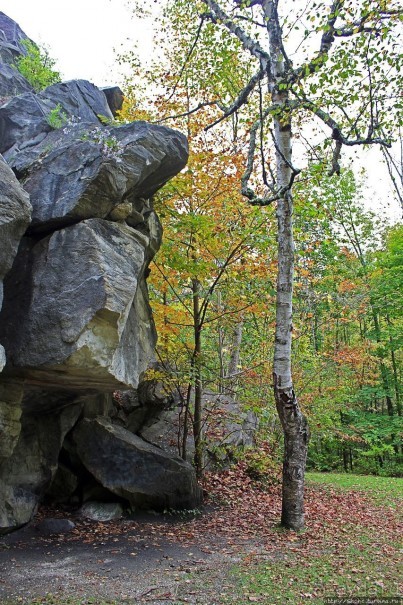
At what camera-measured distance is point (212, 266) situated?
34.4 ft

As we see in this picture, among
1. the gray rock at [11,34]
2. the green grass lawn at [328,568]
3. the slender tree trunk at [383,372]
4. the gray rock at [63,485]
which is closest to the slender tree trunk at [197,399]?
the gray rock at [63,485]

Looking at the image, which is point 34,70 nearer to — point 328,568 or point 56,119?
point 56,119

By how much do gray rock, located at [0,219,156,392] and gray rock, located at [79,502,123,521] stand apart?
116 inches

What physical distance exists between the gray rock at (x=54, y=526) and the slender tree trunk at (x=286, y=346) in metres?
3.76

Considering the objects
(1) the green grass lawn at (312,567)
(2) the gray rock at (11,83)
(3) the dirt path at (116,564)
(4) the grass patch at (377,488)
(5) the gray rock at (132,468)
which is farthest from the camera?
(4) the grass patch at (377,488)

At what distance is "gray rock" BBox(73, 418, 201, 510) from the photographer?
8.59 meters

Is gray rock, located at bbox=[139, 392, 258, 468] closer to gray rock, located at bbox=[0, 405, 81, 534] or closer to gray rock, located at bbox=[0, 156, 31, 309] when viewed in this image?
gray rock, located at bbox=[0, 405, 81, 534]

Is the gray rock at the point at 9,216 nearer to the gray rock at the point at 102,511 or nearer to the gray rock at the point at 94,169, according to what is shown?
the gray rock at the point at 94,169

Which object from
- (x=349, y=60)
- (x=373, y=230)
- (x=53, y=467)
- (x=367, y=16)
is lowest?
(x=53, y=467)

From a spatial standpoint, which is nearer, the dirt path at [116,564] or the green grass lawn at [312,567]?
the green grass lawn at [312,567]

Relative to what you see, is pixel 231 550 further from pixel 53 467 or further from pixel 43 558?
pixel 53 467

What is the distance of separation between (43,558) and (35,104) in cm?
765

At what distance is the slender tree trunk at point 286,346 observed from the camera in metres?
7.91

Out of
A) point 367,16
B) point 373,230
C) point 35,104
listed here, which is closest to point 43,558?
point 35,104
